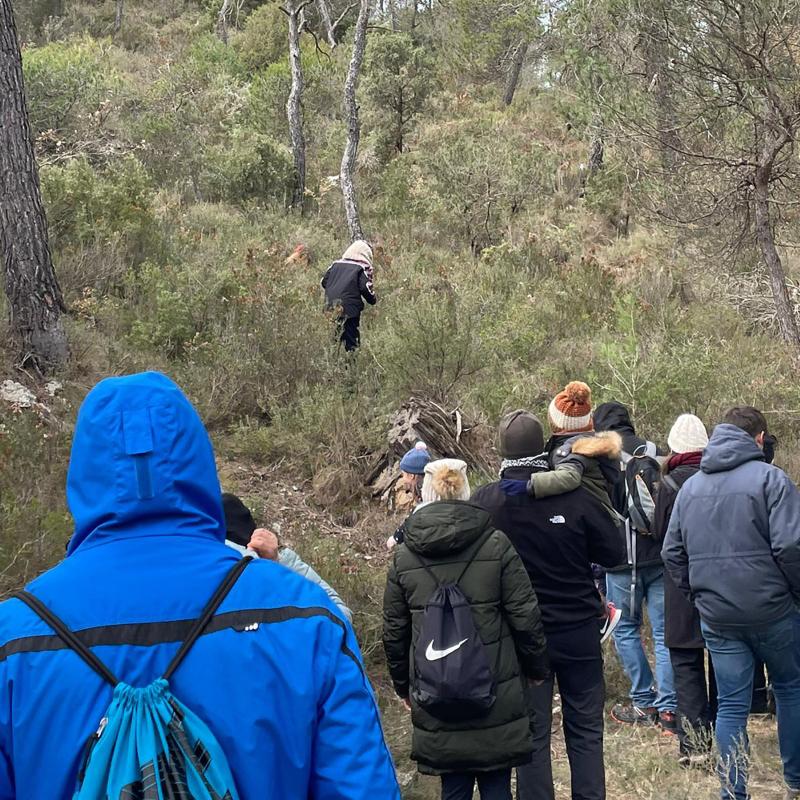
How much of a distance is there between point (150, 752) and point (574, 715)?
2979 millimetres

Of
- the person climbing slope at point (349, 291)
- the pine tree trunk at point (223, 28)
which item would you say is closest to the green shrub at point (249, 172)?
the person climbing slope at point (349, 291)

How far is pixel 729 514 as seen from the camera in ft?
13.0

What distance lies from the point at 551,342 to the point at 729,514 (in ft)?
25.1

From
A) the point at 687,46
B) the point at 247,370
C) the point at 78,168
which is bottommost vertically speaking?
the point at 247,370

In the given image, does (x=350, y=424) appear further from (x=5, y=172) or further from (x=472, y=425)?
(x=5, y=172)

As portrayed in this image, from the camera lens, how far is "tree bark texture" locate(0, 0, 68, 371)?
7.51m

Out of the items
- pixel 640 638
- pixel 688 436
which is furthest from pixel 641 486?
pixel 640 638

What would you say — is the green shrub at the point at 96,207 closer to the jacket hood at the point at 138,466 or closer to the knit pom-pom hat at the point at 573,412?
the knit pom-pom hat at the point at 573,412

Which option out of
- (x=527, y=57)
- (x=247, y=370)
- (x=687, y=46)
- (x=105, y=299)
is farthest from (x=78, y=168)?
(x=527, y=57)

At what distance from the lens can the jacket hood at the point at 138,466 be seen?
155 centimetres

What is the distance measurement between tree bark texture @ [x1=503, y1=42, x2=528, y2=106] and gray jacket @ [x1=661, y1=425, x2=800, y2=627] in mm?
21155

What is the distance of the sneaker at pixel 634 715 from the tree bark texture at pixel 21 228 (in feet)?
16.8

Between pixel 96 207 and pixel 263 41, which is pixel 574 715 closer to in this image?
pixel 96 207

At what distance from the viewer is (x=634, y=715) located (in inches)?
210
